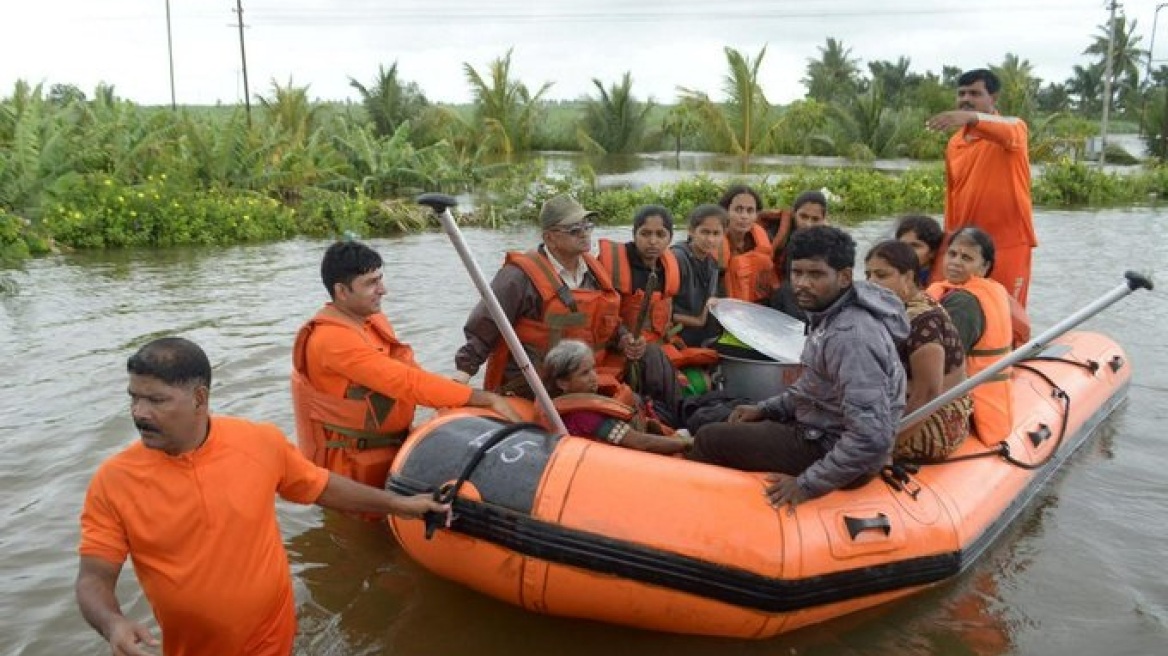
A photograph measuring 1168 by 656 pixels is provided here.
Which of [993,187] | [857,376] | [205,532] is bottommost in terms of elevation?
[205,532]

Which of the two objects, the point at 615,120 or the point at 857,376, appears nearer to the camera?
the point at 857,376

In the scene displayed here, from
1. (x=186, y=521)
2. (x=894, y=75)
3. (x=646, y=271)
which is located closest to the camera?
(x=186, y=521)

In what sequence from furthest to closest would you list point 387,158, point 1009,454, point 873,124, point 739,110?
point 873,124
point 739,110
point 387,158
point 1009,454

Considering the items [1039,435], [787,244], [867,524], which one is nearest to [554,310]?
[867,524]

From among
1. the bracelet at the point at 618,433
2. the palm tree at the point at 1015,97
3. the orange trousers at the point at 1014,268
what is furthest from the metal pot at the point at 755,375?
the palm tree at the point at 1015,97

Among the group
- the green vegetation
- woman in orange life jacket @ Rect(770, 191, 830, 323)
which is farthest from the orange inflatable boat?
the green vegetation

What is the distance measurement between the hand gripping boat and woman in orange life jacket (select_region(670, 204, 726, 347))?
1767 millimetres

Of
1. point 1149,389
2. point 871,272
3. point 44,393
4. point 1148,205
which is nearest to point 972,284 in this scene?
point 871,272

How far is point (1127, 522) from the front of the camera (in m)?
4.91

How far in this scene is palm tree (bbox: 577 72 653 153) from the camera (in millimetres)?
28797

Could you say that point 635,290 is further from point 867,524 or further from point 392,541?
point 867,524

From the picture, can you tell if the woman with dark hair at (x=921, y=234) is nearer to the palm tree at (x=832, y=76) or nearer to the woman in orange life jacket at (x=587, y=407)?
the woman in orange life jacket at (x=587, y=407)

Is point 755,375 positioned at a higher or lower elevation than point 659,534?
higher

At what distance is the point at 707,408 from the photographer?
15.0ft
